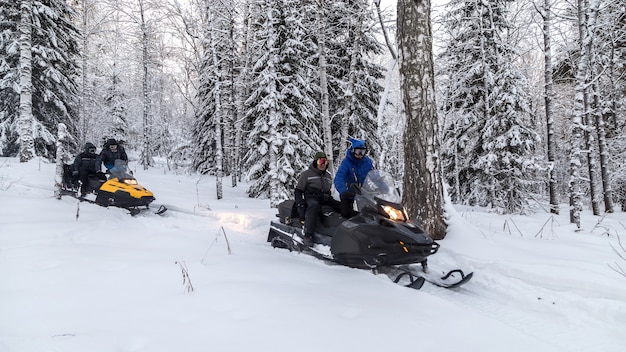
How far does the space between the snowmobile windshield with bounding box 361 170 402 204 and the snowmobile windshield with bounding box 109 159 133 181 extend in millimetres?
6493

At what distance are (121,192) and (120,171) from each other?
0.68m

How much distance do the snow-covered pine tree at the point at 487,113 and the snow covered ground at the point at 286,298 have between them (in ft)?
32.6

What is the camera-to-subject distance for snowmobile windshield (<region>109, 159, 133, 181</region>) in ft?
28.0

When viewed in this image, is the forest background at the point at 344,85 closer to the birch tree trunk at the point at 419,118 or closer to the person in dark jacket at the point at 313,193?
the birch tree trunk at the point at 419,118

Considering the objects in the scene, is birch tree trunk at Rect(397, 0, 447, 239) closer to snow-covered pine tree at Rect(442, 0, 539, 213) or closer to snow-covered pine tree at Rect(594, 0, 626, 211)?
snow-covered pine tree at Rect(442, 0, 539, 213)

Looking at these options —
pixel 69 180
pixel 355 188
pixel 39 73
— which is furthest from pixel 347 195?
pixel 39 73

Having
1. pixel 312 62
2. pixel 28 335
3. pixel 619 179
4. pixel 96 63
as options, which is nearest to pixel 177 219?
pixel 28 335

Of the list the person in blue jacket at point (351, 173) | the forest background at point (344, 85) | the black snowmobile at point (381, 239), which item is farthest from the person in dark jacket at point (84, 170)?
the black snowmobile at point (381, 239)

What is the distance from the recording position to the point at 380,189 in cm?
452

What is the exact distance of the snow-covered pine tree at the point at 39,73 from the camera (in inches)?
595

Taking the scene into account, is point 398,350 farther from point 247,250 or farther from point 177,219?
point 177,219

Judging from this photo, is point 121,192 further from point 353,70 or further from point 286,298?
point 353,70

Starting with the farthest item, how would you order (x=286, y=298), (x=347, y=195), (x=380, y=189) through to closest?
(x=347, y=195) < (x=380, y=189) < (x=286, y=298)

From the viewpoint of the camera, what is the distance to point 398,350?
99.6 inches
